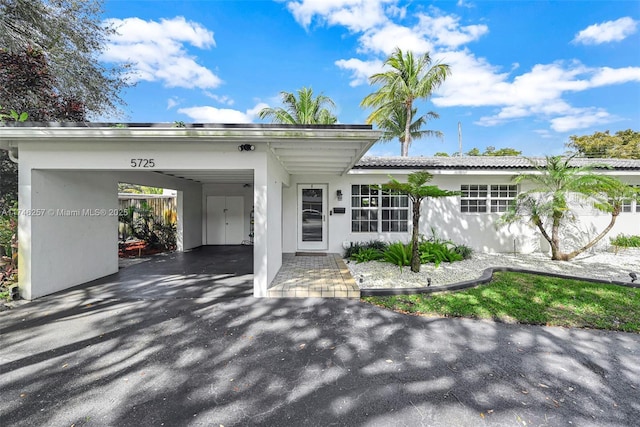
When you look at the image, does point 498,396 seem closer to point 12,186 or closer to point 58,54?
point 12,186

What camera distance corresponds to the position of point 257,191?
5.25m

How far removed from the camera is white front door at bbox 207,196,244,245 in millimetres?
12602

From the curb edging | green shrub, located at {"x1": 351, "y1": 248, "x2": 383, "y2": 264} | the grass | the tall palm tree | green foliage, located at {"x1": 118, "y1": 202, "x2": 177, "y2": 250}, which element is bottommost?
the grass

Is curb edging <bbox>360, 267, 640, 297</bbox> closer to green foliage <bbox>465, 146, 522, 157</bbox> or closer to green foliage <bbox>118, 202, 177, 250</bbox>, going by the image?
green foliage <bbox>118, 202, 177, 250</bbox>

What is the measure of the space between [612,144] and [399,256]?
32.1 meters

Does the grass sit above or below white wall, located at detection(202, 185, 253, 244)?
below

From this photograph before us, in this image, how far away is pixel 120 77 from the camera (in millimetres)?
9047

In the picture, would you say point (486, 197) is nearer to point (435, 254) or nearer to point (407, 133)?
point (435, 254)

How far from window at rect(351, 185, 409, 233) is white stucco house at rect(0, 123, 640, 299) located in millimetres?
37

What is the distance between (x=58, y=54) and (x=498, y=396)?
40.7 ft

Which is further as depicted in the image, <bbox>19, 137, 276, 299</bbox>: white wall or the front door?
the front door

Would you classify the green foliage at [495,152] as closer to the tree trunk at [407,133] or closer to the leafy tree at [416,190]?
the tree trunk at [407,133]

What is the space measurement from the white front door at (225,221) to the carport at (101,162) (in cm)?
629

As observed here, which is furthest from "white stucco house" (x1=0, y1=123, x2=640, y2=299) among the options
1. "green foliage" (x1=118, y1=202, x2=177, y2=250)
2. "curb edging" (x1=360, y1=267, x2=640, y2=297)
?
"curb edging" (x1=360, y1=267, x2=640, y2=297)
